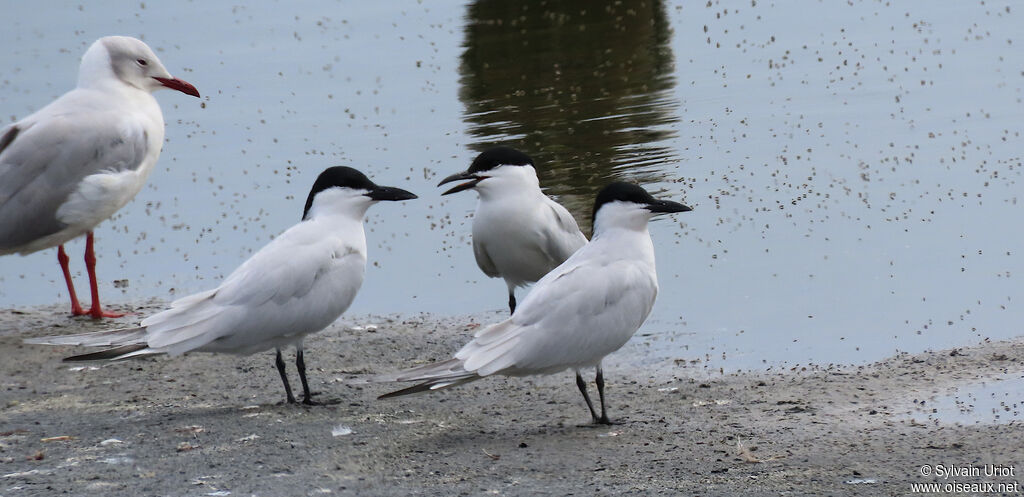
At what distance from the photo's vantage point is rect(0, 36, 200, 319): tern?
816 centimetres

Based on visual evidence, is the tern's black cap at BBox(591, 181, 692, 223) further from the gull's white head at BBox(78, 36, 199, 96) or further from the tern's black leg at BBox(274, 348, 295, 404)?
the gull's white head at BBox(78, 36, 199, 96)

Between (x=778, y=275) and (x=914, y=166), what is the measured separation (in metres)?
2.52

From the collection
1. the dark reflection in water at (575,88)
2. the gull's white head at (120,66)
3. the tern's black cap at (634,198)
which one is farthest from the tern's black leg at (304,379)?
the dark reflection in water at (575,88)

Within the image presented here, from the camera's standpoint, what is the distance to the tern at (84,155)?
8164 mm

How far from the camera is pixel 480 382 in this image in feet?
23.8

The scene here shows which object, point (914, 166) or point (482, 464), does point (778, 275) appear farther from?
point (482, 464)

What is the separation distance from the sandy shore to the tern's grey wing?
70 cm

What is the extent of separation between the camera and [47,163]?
324 inches

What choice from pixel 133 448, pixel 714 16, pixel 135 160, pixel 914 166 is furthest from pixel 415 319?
pixel 714 16

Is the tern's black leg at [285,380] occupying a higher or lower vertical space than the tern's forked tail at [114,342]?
lower

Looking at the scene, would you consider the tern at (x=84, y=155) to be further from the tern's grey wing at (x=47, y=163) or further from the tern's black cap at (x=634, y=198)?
the tern's black cap at (x=634, y=198)

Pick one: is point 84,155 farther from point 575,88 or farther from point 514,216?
point 575,88

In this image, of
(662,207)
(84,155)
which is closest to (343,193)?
(662,207)

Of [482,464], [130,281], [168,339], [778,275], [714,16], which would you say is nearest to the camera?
[482,464]
